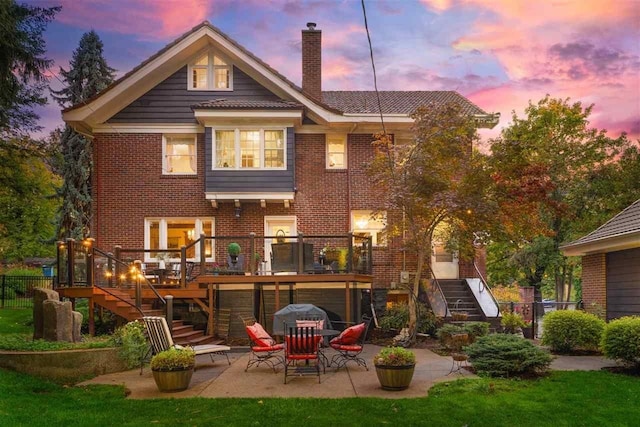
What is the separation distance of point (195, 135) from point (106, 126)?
3.02 meters

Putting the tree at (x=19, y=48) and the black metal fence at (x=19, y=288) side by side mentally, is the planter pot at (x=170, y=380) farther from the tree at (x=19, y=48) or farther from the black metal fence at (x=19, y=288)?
the black metal fence at (x=19, y=288)

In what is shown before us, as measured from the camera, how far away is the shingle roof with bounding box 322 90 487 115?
19.2 metres

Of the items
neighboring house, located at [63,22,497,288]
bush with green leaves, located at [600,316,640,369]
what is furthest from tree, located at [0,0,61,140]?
bush with green leaves, located at [600,316,640,369]

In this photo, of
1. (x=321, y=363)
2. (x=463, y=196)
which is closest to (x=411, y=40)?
(x=463, y=196)

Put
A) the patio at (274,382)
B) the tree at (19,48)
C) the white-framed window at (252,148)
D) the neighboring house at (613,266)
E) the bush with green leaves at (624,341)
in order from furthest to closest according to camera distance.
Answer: the white-framed window at (252,148)
the tree at (19,48)
the neighboring house at (613,266)
the bush with green leaves at (624,341)
the patio at (274,382)

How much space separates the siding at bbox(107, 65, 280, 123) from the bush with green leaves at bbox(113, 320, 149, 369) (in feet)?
30.4

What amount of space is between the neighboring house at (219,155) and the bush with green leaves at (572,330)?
5.95 metres

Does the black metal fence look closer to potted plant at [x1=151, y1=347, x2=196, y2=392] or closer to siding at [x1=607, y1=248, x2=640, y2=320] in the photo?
potted plant at [x1=151, y1=347, x2=196, y2=392]

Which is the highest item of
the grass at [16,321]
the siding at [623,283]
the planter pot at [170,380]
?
the siding at [623,283]

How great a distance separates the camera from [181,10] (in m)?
15.8

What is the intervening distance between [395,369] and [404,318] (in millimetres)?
7343

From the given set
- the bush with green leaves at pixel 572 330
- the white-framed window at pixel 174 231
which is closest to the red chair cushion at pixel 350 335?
the bush with green leaves at pixel 572 330

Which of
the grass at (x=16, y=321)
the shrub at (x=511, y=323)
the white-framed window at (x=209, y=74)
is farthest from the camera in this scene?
the white-framed window at (x=209, y=74)

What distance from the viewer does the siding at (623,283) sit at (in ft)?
44.6
